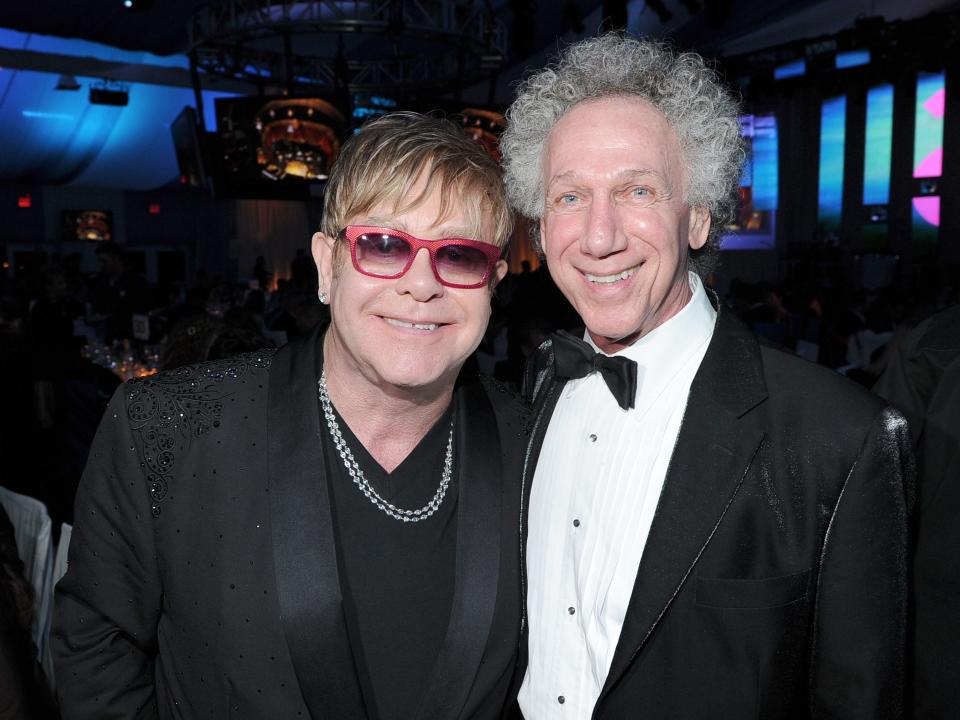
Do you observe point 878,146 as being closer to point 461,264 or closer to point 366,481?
point 461,264

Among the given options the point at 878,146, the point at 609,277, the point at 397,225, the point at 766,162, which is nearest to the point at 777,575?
the point at 609,277

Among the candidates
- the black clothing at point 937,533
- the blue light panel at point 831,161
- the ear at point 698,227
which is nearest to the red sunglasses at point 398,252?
the ear at point 698,227

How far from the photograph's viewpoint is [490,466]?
1.70m

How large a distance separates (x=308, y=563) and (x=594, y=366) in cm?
73

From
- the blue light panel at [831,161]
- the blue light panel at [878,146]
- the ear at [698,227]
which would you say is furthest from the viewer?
the blue light panel at [831,161]

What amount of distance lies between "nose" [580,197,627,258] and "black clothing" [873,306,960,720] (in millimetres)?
826

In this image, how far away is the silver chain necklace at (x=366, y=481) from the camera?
1.60m

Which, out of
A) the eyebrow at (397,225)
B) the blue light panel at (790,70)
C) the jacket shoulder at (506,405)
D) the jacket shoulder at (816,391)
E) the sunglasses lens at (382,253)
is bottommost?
the jacket shoulder at (506,405)

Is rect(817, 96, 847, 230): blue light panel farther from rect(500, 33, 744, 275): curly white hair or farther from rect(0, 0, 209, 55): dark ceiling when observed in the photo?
rect(500, 33, 744, 275): curly white hair

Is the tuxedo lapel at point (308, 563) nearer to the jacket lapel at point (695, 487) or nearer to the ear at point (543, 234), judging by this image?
the jacket lapel at point (695, 487)

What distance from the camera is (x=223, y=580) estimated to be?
59.0 inches

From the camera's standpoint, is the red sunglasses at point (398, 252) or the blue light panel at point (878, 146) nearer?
the red sunglasses at point (398, 252)

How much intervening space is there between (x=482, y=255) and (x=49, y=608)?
2239 mm

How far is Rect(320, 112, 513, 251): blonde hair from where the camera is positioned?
1530 mm
